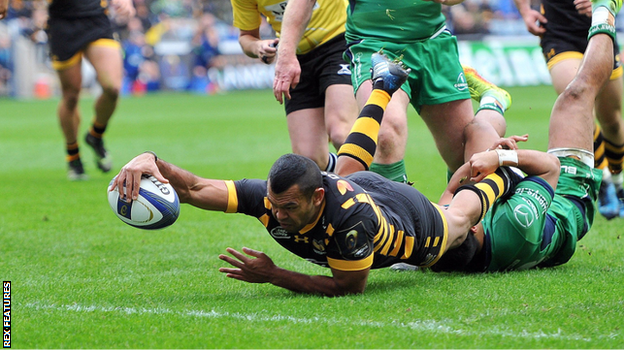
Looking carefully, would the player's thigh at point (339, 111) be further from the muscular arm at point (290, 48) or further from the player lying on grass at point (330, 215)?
the player lying on grass at point (330, 215)

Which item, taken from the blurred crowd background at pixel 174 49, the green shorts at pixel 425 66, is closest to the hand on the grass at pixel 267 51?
the green shorts at pixel 425 66

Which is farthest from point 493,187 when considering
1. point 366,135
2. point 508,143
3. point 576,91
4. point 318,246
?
point 318,246

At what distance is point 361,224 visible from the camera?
373 centimetres

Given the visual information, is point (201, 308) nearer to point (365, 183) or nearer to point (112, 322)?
point (112, 322)

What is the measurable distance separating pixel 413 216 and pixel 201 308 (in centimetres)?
122

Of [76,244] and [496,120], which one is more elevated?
[496,120]

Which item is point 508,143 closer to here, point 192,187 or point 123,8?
point 192,187

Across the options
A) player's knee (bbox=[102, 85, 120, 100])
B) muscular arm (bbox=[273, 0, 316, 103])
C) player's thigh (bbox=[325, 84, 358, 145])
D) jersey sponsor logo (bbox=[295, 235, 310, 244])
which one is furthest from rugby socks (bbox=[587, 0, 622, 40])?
player's knee (bbox=[102, 85, 120, 100])

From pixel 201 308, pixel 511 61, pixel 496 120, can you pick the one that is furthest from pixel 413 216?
pixel 511 61

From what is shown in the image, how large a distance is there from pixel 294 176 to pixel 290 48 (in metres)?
1.65

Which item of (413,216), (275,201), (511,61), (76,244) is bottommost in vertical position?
(511,61)

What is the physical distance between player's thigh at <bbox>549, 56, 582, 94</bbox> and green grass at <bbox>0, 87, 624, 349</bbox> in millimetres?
1224

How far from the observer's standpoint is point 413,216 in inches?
161

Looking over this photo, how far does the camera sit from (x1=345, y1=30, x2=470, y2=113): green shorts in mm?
5391
